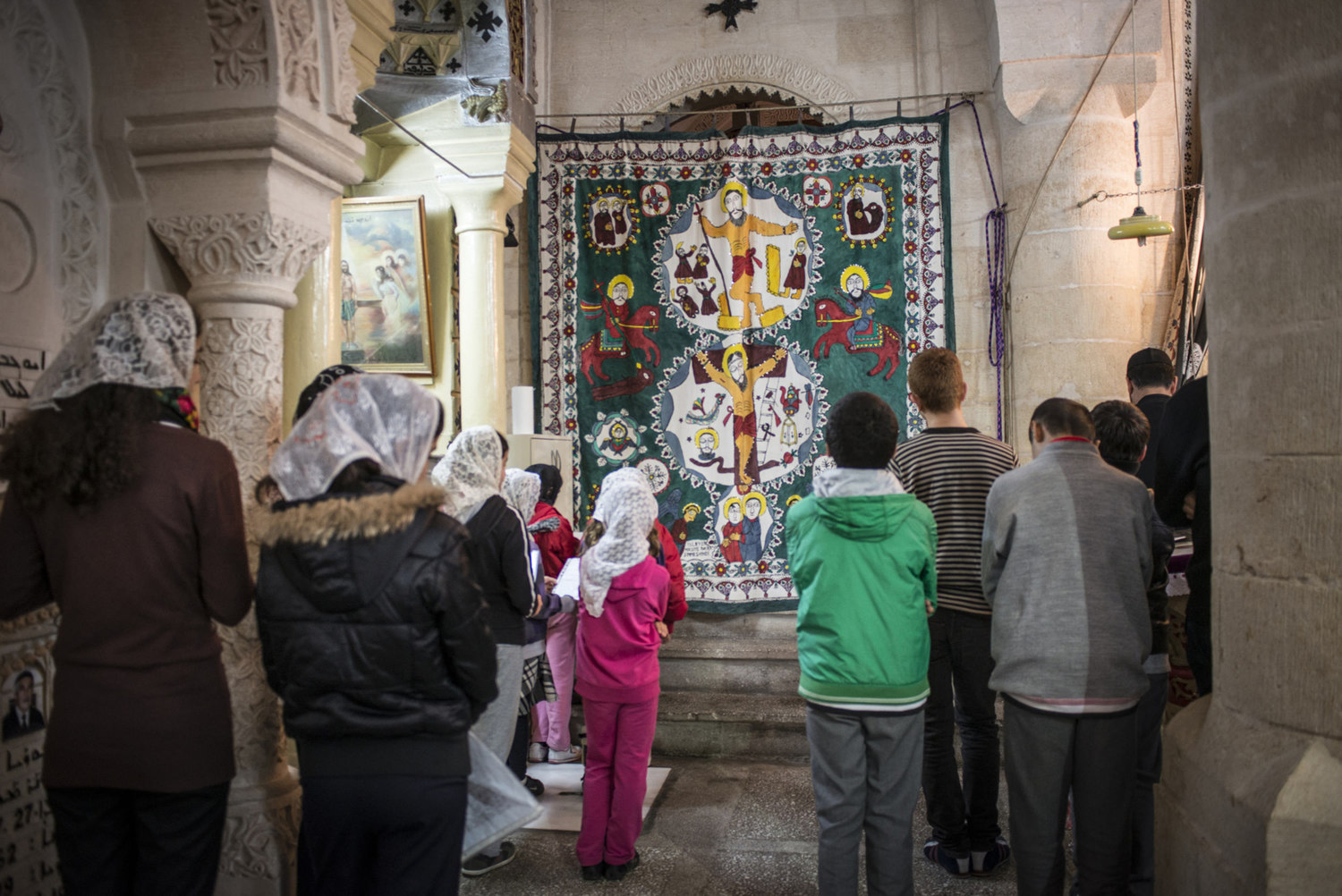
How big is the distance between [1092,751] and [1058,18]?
4636mm

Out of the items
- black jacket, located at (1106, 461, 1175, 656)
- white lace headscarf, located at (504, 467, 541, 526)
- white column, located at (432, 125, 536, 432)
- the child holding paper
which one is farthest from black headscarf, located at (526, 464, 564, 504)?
black jacket, located at (1106, 461, 1175, 656)

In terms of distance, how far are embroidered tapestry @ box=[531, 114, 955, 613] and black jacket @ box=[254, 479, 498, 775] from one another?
410 centimetres

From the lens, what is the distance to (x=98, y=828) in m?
1.72

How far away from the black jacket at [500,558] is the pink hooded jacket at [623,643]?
245 millimetres

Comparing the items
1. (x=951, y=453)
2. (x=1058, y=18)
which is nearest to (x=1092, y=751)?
(x=951, y=453)

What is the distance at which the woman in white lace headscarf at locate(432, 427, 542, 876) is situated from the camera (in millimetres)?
2961

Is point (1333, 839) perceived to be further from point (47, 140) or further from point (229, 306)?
point (47, 140)

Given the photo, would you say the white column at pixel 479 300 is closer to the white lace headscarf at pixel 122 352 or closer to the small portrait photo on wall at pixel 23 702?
the small portrait photo on wall at pixel 23 702

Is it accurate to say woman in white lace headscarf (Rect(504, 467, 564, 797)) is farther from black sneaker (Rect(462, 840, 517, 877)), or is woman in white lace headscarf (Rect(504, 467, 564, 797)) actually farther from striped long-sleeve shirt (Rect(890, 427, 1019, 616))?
striped long-sleeve shirt (Rect(890, 427, 1019, 616))

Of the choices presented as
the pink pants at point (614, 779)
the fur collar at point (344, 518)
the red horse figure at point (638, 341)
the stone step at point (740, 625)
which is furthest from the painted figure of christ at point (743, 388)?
the fur collar at point (344, 518)

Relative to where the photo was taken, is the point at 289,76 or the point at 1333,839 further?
the point at 289,76

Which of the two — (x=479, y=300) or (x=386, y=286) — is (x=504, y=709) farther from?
(x=386, y=286)

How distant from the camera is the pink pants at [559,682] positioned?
439 centimetres

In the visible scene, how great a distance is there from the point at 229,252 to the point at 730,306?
3786 mm
